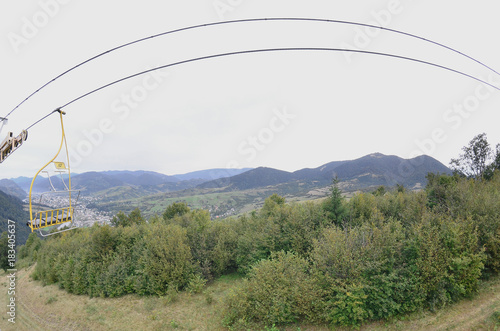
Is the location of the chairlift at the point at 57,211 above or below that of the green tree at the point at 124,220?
above

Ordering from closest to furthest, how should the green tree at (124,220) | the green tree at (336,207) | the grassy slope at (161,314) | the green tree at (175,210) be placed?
the grassy slope at (161,314), the green tree at (336,207), the green tree at (124,220), the green tree at (175,210)

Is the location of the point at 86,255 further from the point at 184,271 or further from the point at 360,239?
the point at 360,239

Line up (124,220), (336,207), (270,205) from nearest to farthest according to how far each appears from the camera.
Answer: (336,207), (270,205), (124,220)

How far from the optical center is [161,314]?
13602 millimetres

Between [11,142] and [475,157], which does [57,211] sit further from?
[475,157]

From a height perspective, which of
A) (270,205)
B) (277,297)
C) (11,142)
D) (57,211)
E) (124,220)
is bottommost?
(277,297)

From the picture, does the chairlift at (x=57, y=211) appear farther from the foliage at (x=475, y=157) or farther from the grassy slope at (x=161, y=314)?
the foliage at (x=475, y=157)

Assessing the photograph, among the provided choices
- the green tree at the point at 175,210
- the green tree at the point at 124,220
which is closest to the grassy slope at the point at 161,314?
the green tree at the point at 124,220

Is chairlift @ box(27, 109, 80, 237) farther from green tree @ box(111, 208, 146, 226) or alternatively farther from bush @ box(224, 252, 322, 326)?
green tree @ box(111, 208, 146, 226)

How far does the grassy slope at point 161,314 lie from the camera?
9031mm

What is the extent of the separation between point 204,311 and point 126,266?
9.76 metres

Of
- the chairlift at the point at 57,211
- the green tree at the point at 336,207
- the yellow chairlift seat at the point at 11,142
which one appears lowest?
the green tree at the point at 336,207

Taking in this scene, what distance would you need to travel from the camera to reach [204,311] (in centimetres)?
1359

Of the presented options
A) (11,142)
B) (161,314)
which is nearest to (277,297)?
(161,314)
